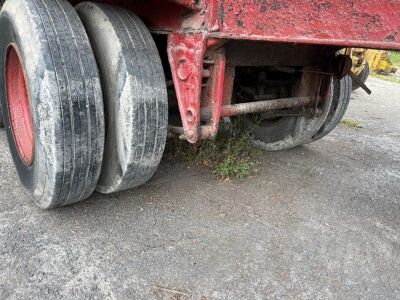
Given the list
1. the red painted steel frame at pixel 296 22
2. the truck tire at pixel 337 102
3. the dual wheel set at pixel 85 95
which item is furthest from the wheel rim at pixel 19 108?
the truck tire at pixel 337 102

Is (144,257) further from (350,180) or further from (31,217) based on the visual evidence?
(350,180)

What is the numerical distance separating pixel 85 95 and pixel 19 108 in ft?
3.09

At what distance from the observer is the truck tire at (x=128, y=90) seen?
193 centimetres

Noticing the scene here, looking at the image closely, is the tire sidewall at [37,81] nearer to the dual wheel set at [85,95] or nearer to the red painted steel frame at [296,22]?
the dual wheel set at [85,95]

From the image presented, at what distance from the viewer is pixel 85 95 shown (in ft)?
6.12

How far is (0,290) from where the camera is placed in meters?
1.67

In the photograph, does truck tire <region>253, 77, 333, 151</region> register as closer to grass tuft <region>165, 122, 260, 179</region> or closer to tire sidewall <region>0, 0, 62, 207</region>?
grass tuft <region>165, 122, 260, 179</region>

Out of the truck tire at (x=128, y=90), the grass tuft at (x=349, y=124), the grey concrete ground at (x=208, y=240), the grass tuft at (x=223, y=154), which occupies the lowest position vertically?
the grass tuft at (x=349, y=124)

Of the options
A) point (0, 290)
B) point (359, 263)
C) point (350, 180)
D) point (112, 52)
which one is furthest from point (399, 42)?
point (0, 290)

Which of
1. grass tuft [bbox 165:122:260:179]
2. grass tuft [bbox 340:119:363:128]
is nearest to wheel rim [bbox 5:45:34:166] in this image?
grass tuft [bbox 165:122:260:179]

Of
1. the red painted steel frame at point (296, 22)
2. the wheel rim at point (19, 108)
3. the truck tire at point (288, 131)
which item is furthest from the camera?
the truck tire at point (288, 131)

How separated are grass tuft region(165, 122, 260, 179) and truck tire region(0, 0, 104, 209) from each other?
1183 mm

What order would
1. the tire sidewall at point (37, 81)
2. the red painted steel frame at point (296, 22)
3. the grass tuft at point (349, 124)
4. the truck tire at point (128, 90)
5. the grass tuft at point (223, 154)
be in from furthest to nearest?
the grass tuft at point (349, 124) < the grass tuft at point (223, 154) < the truck tire at point (128, 90) < the tire sidewall at point (37, 81) < the red painted steel frame at point (296, 22)

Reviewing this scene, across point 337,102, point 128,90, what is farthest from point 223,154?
point 128,90
